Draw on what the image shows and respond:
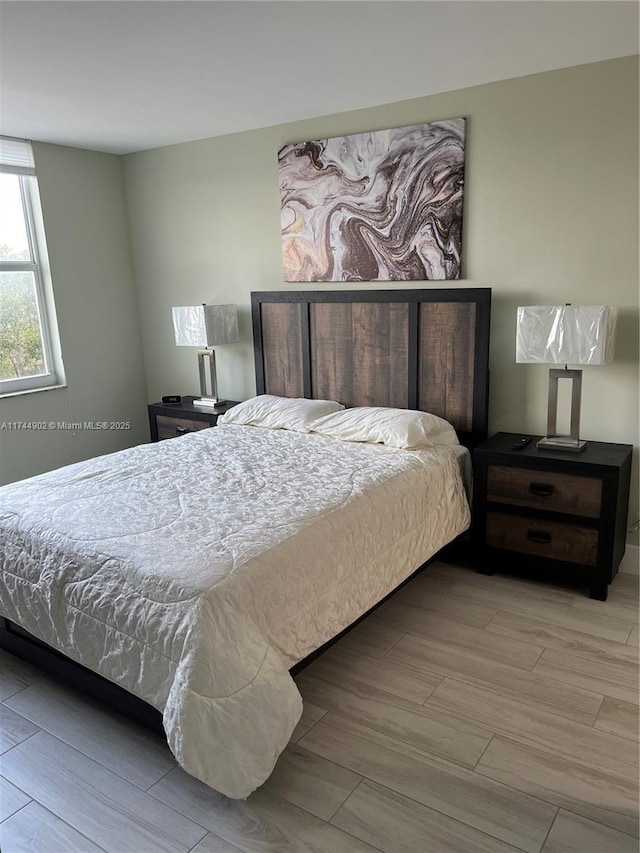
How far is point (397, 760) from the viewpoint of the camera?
194cm

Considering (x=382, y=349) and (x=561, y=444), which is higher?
(x=382, y=349)

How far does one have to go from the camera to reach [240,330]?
4.24m

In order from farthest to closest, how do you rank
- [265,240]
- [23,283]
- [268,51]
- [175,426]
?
[175,426] < [23,283] < [265,240] < [268,51]

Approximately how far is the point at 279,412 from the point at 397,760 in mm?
2093

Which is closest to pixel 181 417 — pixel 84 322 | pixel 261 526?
pixel 84 322

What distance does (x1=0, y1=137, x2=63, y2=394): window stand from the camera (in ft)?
13.0

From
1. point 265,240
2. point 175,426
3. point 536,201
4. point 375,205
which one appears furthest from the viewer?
point 175,426

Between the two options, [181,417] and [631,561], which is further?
[181,417]

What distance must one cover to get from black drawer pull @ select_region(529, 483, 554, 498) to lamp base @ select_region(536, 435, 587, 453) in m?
0.20

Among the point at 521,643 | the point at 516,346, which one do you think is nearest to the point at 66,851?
the point at 521,643

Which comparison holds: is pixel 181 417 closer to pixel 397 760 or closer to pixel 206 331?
pixel 206 331

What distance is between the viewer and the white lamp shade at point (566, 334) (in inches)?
107

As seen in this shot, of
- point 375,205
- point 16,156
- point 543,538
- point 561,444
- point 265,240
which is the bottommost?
point 543,538

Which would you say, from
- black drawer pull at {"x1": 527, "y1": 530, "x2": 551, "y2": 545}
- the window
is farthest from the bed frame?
the window
